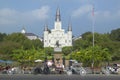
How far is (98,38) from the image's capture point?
152 metres

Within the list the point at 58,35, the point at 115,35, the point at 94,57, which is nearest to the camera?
the point at 94,57

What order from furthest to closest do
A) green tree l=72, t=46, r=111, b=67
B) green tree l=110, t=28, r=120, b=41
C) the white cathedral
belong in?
1. the white cathedral
2. green tree l=110, t=28, r=120, b=41
3. green tree l=72, t=46, r=111, b=67

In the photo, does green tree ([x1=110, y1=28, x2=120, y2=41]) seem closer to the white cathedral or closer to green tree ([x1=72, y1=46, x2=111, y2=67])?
the white cathedral

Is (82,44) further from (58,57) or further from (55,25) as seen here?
(58,57)

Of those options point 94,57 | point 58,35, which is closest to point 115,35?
point 58,35

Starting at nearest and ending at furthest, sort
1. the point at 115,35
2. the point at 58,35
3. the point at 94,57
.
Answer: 1. the point at 94,57
2. the point at 115,35
3. the point at 58,35

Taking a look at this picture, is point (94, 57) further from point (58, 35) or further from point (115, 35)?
point (58, 35)

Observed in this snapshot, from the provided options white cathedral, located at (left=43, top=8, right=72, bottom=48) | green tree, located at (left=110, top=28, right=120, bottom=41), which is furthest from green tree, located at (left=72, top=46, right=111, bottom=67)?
white cathedral, located at (left=43, top=8, right=72, bottom=48)

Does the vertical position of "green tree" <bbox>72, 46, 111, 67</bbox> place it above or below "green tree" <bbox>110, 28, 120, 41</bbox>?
below

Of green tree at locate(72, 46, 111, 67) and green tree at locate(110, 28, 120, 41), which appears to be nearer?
green tree at locate(72, 46, 111, 67)

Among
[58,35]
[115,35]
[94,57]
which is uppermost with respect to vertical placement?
[58,35]

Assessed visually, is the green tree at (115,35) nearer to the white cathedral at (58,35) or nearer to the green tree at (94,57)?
the white cathedral at (58,35)

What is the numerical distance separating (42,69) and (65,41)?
147 m

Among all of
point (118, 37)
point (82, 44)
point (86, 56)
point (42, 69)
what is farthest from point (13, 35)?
point (42, 69)
